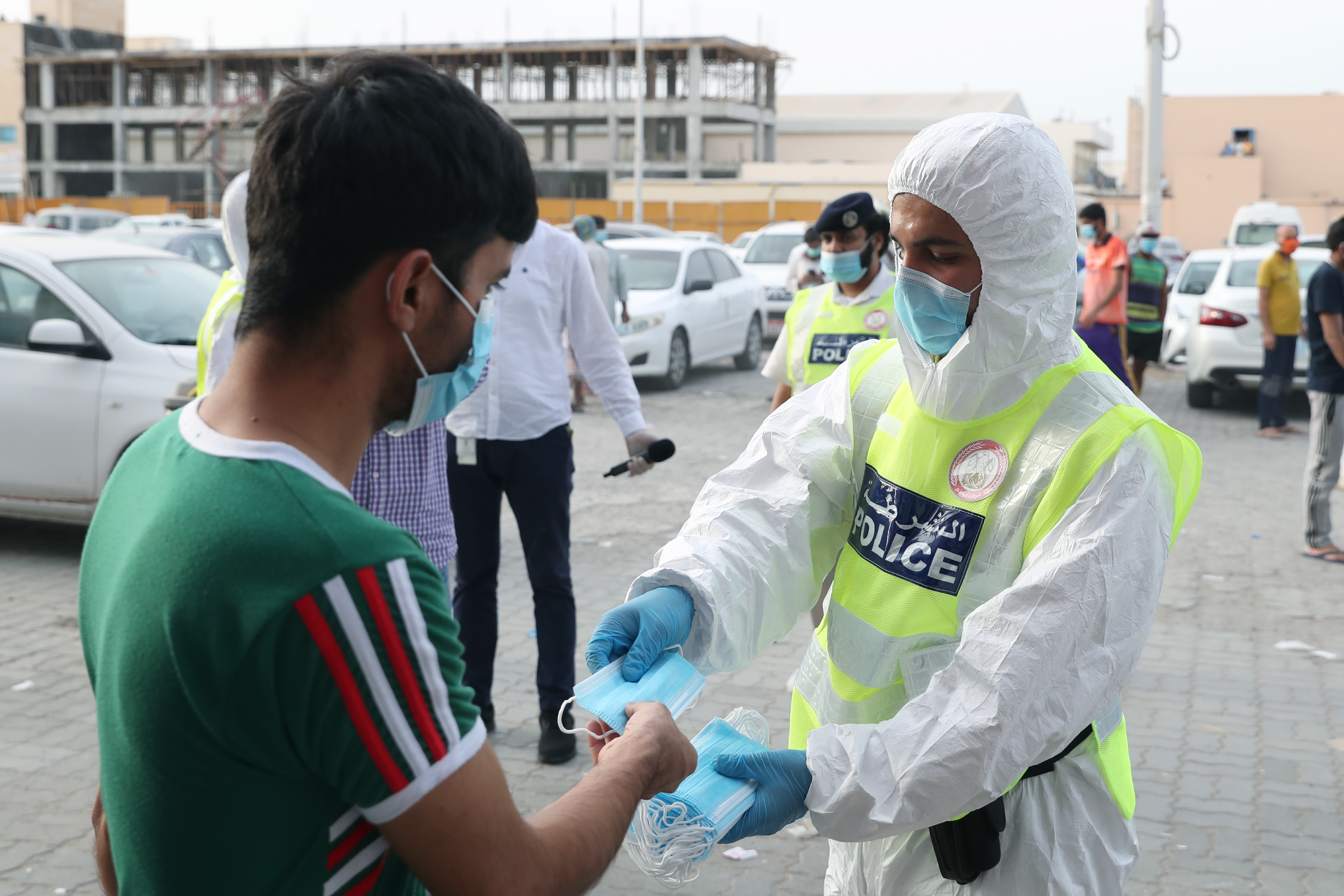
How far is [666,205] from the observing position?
141 feet

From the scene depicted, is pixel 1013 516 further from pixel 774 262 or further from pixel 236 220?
pixel 774 262

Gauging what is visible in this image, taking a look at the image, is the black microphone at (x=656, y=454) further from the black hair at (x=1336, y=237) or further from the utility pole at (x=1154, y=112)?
the utility pole at (x=1154, y=112)

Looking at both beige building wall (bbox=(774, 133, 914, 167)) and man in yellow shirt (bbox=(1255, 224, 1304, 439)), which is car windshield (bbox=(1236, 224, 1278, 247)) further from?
beige building wall (bbox=(774, 133, 914, 167))

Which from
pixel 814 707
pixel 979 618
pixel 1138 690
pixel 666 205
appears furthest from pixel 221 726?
pixel 666 205

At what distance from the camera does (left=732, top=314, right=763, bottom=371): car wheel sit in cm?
1631

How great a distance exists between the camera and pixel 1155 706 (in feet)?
17.3

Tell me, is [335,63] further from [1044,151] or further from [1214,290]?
[1214,290]

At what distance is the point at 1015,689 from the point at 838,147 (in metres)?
72.6

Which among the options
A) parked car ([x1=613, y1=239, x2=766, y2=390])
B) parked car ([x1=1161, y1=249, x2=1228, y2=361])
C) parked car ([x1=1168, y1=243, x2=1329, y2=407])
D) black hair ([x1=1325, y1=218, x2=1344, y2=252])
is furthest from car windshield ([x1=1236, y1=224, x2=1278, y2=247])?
black hair ([x1=1325, y1=218, x2=1344, y2=252])

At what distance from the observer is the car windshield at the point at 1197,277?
1512cm

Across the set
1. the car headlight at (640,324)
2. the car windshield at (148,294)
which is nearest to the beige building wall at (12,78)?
the car headlight at (640,324)

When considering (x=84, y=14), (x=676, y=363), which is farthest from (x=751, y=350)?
(x=84, y=14)

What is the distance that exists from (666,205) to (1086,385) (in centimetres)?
4191

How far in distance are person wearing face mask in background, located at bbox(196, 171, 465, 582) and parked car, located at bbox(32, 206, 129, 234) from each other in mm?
23923
